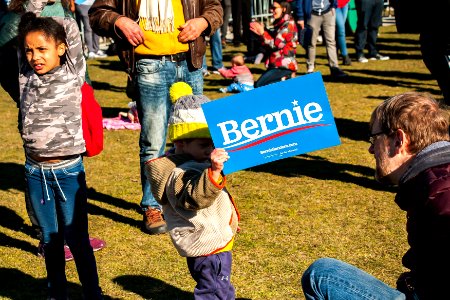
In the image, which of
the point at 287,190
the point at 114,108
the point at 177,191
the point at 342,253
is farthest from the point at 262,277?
the point at 114,108

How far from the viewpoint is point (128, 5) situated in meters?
5.54

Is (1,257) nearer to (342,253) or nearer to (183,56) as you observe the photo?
(183,56)

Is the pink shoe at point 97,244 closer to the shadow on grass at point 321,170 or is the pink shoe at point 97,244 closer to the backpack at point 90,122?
the backpack at point 90,122

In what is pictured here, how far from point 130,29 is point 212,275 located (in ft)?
7.33

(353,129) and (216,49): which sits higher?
(216,49)

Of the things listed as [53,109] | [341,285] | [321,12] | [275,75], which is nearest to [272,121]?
[341,285]

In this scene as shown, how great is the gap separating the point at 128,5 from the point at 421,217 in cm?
341

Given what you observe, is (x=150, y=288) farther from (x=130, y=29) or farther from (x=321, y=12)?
(x=321, y=12)

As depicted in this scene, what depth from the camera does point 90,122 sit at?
171 inches

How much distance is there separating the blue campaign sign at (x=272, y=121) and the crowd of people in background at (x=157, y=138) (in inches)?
4.9

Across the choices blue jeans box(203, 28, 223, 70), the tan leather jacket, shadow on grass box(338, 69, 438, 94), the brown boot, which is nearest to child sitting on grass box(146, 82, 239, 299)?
the tan leather jacket

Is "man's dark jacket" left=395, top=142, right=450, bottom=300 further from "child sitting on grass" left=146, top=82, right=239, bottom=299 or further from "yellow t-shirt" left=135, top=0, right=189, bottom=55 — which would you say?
"yellow t-shirt" left=135, top=0, right=189, bottom=55

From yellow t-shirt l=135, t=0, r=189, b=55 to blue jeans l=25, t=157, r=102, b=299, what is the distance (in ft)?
4.61

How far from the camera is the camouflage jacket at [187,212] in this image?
143 inches
